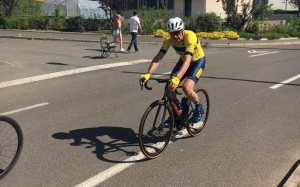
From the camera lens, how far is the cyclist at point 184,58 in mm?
5043

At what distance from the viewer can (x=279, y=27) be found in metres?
28.3

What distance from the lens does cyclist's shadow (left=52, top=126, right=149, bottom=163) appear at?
5.32m

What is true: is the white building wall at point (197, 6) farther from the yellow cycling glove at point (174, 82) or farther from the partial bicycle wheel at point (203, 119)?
the yellow cycling glove at point (174, 82)

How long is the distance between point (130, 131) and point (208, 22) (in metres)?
20.9

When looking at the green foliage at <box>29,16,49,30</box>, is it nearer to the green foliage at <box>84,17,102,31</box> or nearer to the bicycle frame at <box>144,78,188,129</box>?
the green foliage at <box>84,17,102,31</box>

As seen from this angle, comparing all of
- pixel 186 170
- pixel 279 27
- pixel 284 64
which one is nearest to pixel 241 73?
pixel 284 64

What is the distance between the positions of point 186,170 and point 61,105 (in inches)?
158

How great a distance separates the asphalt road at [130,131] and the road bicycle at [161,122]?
181mm

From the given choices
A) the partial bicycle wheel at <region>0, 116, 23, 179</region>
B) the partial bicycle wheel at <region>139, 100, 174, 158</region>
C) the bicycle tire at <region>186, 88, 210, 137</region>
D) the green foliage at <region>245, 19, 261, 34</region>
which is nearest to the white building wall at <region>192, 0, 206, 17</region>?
the green foliage at <region>245, 19, 261, 34</region>

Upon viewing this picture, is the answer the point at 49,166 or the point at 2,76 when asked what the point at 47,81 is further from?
the point at 49,166

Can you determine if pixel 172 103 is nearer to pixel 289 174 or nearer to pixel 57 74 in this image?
pixel 289 174

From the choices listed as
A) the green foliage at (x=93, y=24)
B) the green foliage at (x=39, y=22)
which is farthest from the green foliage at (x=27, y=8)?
the green foliage at (x=93, y=24)

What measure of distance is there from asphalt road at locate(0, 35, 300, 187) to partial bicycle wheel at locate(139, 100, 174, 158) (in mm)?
161

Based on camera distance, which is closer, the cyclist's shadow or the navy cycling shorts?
the cyclist's shadow
